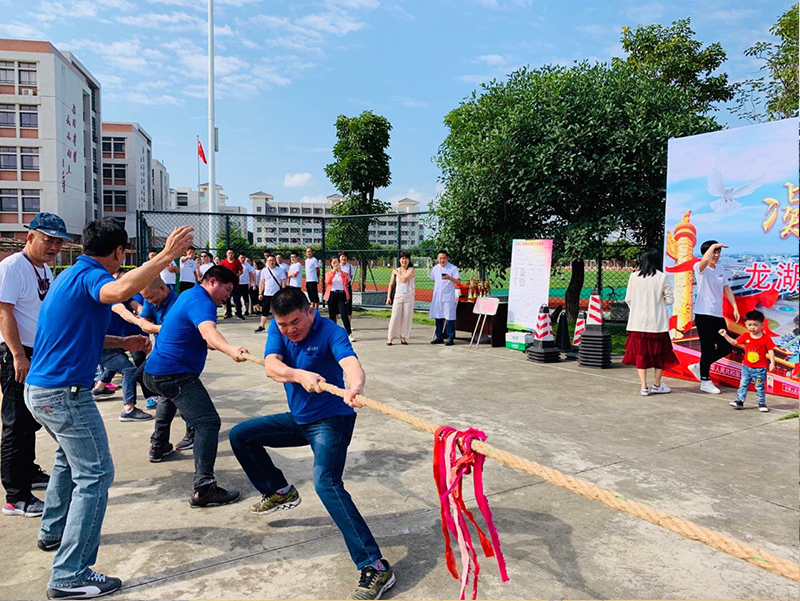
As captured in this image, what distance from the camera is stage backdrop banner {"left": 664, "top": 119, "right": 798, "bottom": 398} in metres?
7.02

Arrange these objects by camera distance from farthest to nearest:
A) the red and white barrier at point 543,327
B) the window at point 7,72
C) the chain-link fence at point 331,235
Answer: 1. the window at point 7,72
2. the chain-link fence at point 331,235
3. the red and white barrier at point 543,327

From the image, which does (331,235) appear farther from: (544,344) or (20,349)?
(20,349)

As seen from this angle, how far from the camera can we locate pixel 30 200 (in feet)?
142

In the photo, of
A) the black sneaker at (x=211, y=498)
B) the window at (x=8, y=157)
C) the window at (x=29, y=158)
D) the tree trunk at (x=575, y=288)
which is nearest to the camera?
the black sneaker at (x=211, y=498)

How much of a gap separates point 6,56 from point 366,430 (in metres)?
49.7

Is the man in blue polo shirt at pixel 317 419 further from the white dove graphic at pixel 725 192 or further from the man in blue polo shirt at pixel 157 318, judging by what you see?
the white dove graphic at pixel 725 192

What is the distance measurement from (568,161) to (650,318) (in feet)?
12.9

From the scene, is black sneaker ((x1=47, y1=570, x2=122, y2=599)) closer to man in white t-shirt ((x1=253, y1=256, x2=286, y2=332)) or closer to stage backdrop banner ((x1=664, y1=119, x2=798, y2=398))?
stage backdrop banner ((x1=664, y1=119, x2=798, y2=398))

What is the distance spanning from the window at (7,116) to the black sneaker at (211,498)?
49.6 metres

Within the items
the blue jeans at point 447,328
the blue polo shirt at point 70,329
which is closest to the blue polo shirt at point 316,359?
the blue polo shirt at point 70,329

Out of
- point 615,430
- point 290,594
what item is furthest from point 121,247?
point 615,430

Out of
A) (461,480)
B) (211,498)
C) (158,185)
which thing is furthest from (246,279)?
(158,185)

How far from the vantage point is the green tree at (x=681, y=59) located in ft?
45.7

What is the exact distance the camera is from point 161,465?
4852 mm
